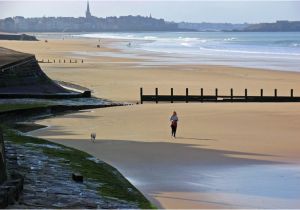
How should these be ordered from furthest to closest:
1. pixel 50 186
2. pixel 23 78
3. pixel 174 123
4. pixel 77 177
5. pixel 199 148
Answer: pixel 23 78, pixel 174 123, pixel 199 148, pixel 77 177, pixel 50 186

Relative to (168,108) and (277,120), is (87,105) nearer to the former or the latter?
(168,108)

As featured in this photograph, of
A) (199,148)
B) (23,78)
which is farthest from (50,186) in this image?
(23,78)

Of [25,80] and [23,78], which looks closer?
[23,78]

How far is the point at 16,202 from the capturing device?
997 cm

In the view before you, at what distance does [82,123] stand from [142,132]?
3.39 metres

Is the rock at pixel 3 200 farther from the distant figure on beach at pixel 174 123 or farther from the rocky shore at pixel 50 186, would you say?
the distant figure on beach at pixel 174 123

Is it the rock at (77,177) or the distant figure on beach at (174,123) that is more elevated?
the rock at (77,177)

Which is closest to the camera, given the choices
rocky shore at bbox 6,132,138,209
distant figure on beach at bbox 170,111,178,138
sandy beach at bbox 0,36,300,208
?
rocky shore at bbox 6,132,138,209

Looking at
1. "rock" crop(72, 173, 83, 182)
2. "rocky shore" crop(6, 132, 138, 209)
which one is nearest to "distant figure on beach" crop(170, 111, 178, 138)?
"rocky shore" crop(6, 132, 138, 209)

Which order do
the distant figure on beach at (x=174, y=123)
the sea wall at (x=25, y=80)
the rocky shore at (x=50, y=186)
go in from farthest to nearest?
the sea wall at (x=25, y=80) < the distant figure on beach at (x=174, y=123) < the rocky shore at (x=50, y=186)

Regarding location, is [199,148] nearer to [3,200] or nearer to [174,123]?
[174,123]

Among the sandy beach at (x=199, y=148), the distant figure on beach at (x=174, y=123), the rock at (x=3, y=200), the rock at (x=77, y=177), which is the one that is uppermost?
the rock at (x=3, y=200)

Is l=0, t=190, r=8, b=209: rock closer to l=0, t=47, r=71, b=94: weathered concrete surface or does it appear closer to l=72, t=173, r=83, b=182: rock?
l=72, t=173, r=83, b=182: rock

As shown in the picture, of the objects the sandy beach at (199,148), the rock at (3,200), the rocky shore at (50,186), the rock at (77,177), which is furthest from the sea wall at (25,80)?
the rock at (3,200)
